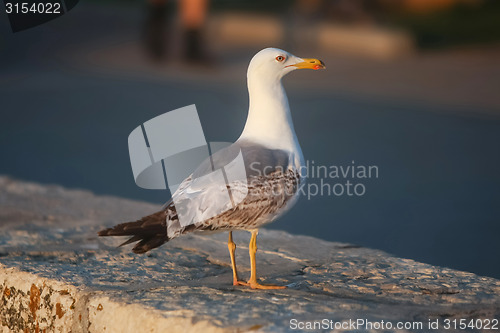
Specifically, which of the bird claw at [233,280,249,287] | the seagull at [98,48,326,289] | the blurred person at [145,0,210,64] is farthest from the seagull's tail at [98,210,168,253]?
the blurred person at [145,0,210,64]

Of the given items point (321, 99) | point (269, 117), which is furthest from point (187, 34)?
point (269, 117)

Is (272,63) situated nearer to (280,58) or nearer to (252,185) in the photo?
(280,58)

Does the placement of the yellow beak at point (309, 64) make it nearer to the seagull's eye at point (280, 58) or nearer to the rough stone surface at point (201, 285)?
the seagull's eye at point (280, 58)

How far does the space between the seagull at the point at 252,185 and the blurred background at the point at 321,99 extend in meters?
2.23

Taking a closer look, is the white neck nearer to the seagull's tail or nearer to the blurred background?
the seagull's tail

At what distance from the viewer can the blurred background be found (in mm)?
6809

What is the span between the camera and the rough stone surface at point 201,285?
10.0ft

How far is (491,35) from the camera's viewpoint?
17.9 metres

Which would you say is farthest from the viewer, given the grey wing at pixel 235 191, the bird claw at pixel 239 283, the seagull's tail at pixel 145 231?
the bird claw at pixel 239 283

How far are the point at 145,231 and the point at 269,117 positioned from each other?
849 mm

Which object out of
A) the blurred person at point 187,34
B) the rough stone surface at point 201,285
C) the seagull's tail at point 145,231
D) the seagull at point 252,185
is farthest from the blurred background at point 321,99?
the seagull's tail at point 145,231

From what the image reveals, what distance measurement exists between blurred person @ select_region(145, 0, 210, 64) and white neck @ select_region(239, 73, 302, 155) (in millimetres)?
10139

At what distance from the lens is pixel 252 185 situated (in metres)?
3.55

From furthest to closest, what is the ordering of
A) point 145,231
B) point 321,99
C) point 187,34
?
point 187,34
point 321,99
point 145,231
